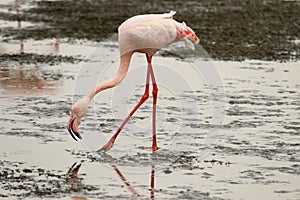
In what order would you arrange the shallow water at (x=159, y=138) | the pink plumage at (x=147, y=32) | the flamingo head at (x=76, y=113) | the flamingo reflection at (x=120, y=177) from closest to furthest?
the flamingo reflection at (x=120, y=177), the shallow water at (x=159, y=138), the flamingo head at (x=76, y=113), the pink plumage at (x=147, y=32)

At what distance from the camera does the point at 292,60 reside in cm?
1444

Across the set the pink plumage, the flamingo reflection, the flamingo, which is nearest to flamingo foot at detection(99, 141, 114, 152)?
the flamingo

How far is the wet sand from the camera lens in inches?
309

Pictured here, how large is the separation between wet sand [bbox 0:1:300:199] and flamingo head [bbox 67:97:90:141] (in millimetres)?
244

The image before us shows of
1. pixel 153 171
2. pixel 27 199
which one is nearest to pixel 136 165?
pixel 153 171

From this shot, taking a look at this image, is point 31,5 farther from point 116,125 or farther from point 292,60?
point 116,125

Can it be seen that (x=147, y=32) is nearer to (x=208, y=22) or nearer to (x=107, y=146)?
(x=107, y=146)

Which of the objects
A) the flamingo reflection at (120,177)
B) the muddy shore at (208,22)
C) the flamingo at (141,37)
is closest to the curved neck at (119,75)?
the flamingo at (141,37)

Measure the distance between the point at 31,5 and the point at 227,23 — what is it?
16.5 ft

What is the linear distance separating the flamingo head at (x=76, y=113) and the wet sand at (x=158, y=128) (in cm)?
24

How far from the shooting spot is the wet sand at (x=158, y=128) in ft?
25.7

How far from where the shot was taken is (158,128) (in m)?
10.1

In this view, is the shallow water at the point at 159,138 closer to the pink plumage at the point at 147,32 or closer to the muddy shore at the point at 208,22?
the pink plumage at the point at 147,32

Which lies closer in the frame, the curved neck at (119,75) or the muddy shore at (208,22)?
the curved neck at (119,75)
